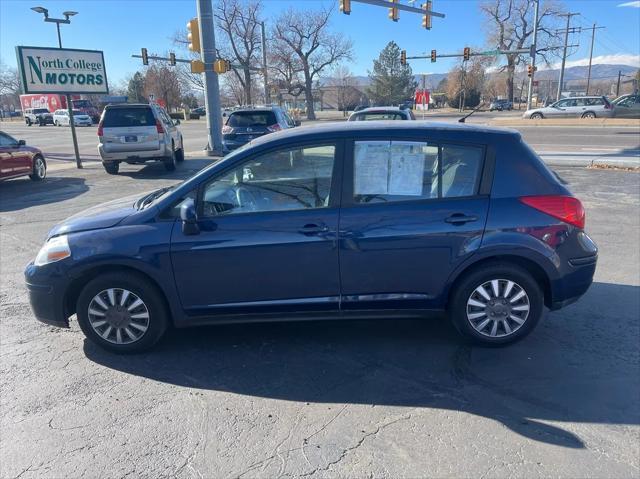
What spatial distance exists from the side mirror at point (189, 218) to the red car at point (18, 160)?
1082 cm

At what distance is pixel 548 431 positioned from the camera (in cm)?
283

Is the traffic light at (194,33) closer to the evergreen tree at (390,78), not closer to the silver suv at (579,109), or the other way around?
the silver suv at (579,109)

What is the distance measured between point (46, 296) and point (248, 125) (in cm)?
1036

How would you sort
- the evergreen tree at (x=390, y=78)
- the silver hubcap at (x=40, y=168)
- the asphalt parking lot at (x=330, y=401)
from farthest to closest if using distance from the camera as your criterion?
the evergreen tree at (x=390, y=78), the silver hubcap at (x=40, y=168), the asphalt parking lot at (x=330, y=401)

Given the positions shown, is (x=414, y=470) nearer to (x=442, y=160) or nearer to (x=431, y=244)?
(x=431, y=244)

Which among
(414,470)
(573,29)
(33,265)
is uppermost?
(573,29)

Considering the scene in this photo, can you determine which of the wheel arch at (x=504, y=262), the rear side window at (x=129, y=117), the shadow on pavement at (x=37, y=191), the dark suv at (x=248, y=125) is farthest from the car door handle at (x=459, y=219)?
the rear side window at (x=129, y=117)

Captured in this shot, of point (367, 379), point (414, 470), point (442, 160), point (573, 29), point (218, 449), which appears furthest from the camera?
point (573, 29)

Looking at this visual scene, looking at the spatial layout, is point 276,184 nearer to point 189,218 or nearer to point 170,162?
point 189,218

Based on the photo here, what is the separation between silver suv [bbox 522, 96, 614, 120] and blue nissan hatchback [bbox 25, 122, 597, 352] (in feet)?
109

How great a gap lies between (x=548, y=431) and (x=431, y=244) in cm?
140

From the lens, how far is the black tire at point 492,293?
143 inches

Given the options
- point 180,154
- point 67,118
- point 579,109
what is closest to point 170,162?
point 180,154

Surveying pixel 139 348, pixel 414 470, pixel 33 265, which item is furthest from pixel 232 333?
pixel 414 470
